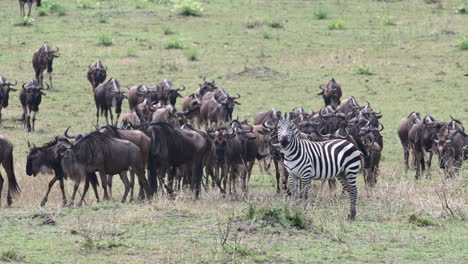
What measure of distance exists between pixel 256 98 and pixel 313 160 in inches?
527

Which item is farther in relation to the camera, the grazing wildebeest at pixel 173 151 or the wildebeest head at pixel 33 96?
the wildebeest head at pixel 33 96

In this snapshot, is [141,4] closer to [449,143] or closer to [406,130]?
[406,130]

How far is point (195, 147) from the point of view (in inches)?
675

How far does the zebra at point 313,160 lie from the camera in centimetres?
1470

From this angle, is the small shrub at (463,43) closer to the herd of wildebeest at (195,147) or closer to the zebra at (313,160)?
the herd of wildebeest at (195,147)

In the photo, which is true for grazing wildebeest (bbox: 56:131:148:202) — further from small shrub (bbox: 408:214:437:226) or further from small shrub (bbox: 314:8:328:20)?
small shrub (bbox: 314:8:328:20)

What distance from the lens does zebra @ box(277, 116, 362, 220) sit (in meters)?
14.7

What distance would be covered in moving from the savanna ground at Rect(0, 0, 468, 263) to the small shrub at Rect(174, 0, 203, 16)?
413mm

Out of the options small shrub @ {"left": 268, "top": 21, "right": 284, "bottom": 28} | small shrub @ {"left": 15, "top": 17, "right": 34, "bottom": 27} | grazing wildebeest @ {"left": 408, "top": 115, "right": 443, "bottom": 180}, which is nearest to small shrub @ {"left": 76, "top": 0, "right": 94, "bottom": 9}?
small shrub @ {"left": 15, "top": 17, "right": 34, "bottom": 27}

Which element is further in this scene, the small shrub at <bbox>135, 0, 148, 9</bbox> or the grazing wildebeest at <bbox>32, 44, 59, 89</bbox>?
the small shrub at <bbox>135, 0, 148, 9</bbox>

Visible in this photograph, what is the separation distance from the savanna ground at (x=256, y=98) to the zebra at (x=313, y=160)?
17.0 inches

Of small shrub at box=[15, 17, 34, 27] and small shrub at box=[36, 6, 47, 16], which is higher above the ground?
small shrub at box=[36, 6, 47, 16]

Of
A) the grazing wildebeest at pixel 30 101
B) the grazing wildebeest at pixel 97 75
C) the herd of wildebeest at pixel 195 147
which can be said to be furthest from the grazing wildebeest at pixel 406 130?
the grazing wildebeest at pixel 97 75

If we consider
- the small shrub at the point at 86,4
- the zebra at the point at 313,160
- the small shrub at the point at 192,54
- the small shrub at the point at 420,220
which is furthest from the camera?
the small shrub at the point at 86,4
